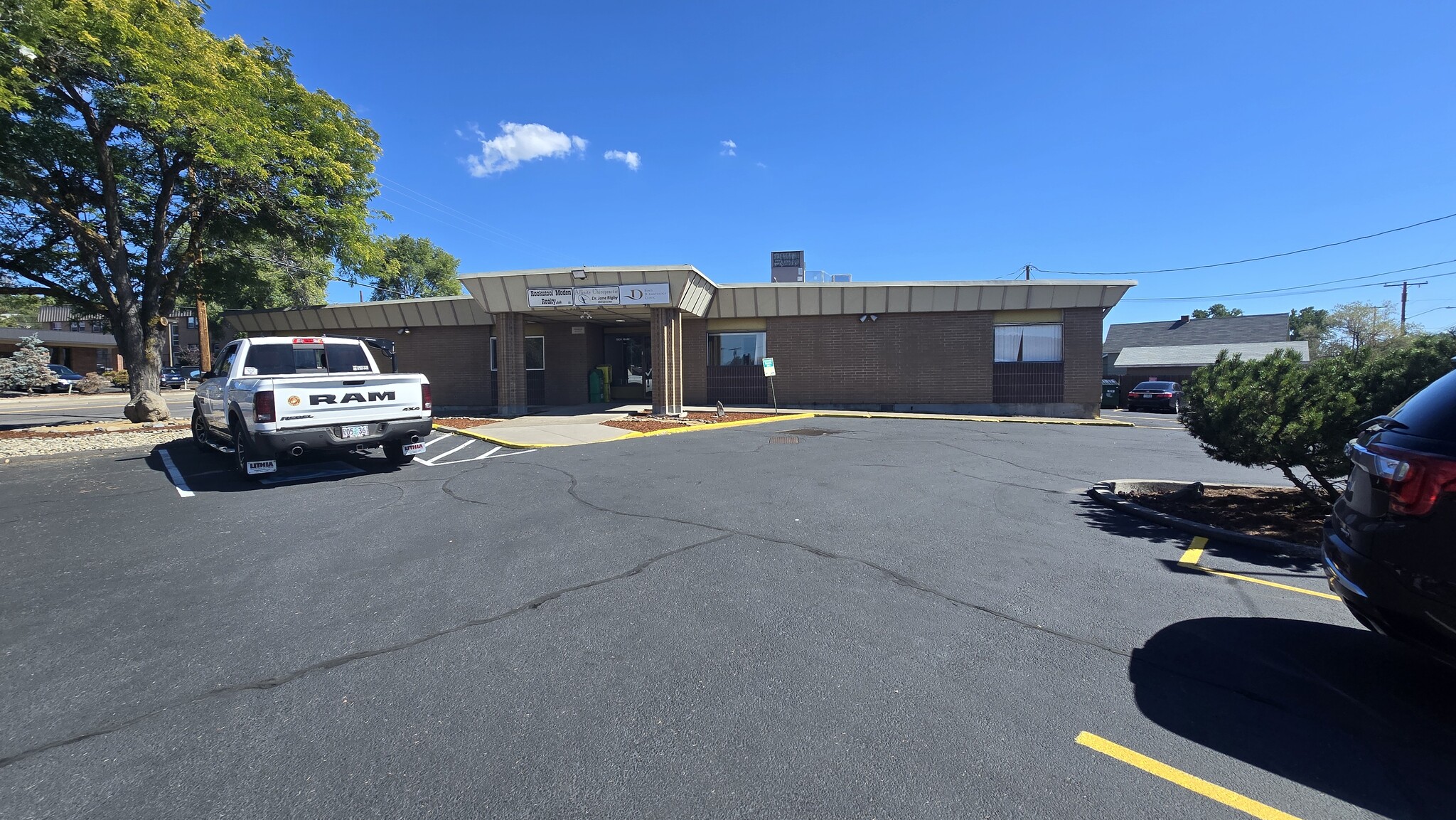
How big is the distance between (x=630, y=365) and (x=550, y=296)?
7.12m

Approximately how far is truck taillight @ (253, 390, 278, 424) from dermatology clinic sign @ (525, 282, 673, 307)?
9.65m

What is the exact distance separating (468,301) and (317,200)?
6.46 m

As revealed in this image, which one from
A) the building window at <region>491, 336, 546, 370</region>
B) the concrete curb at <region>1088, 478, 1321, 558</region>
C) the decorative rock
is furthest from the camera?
the building window at <region>491, 336, 546, 370</region>

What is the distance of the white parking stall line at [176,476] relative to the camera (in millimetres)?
7562

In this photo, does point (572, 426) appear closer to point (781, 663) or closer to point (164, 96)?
point (164, 96)

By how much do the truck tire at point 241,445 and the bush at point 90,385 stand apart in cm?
3883

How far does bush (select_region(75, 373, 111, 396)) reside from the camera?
3494 cm

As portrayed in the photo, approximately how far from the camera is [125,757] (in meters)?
2.49

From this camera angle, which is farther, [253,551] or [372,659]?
[253,551]

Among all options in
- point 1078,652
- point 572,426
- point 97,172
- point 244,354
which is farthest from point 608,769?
point 97,172

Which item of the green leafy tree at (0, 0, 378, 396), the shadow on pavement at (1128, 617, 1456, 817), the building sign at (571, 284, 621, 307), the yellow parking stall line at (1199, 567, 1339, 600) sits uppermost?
the green leafy tree at (0, 0, 378, 396)

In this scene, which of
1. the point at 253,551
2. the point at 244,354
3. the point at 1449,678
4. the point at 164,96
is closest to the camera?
the point at 1449,678

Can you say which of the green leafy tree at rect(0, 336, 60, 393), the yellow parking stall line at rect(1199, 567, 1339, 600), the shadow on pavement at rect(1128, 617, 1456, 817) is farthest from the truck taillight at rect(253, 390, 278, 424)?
the green leafy tree at rect(0, 336, 60, 393)

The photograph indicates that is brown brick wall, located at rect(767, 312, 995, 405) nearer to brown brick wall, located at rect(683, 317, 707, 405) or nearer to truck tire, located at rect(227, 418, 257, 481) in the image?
brown brick wall, located at rect(683, 317, 707, 405)
